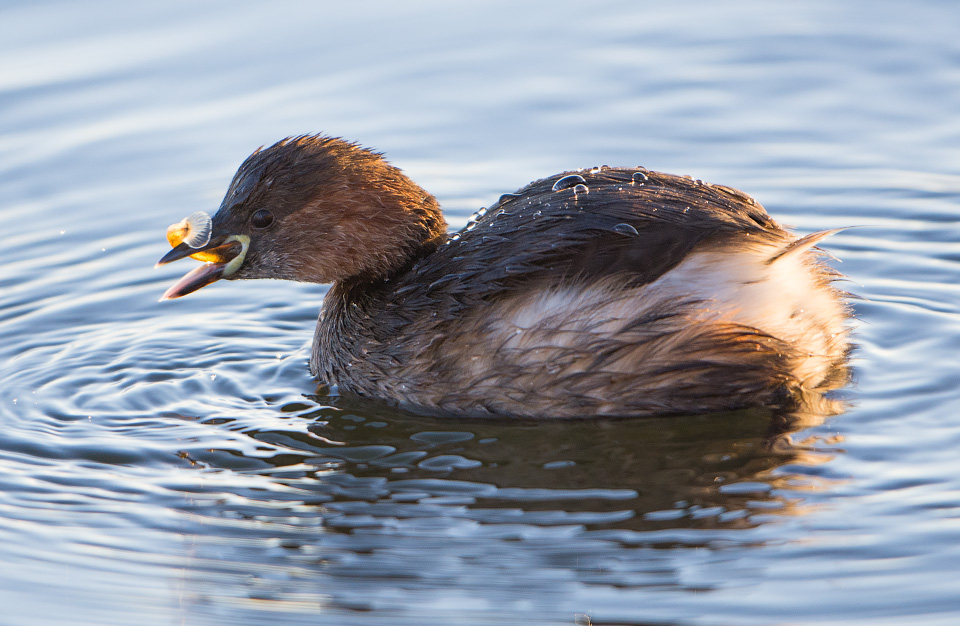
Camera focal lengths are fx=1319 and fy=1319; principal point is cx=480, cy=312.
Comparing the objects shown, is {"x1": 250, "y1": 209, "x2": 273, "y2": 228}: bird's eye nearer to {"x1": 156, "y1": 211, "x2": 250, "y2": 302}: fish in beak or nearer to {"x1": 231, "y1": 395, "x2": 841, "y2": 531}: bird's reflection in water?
{"x1": 156, "y1": 211, "x2": 250, "y2": 302}: fish in beak

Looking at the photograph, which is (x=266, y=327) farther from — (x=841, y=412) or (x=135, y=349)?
(x=841, y=412)

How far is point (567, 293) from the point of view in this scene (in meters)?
5.55

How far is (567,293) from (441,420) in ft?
2.89

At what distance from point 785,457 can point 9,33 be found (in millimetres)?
7380

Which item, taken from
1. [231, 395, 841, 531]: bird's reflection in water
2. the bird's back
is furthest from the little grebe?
[231, 395, 841, 531]: bird's reflection in water

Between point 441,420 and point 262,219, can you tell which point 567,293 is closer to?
point 441,420

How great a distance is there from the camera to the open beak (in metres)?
6.27

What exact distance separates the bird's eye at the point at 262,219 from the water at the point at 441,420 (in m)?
0.77

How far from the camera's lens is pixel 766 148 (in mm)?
8625

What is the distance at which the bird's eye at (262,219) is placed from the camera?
20.7 feet

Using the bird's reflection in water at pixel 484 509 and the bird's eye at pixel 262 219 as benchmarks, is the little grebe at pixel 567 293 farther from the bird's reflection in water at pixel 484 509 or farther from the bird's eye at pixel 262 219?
the bird's reflection in water at pixel 484 509

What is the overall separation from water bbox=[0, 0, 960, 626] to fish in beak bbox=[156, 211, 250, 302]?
508mm

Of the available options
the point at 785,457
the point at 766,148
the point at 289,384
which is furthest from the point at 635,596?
the point at 766,148

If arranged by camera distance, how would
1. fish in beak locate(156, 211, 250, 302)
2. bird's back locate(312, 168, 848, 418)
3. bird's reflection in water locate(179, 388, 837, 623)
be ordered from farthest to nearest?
fish in beak locate(156, 211, 250, 302) < bird's back locate(312, 168, 848, 418) < bird's reflection in water locate(179, 388, 837, 623)
